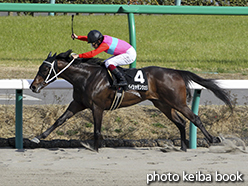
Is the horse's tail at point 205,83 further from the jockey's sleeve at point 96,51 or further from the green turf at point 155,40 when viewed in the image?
the green turf at point 155,40

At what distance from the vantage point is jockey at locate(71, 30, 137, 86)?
5230mm

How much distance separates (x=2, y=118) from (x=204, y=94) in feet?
14.4

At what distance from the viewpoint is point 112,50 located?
5.43 m

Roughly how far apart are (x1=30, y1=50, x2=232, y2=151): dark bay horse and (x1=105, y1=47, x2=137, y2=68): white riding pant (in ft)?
0.45

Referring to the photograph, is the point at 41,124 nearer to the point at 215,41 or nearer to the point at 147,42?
the point at 147,42

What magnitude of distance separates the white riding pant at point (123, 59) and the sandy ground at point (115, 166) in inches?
45.2

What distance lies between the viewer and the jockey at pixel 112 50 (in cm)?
523

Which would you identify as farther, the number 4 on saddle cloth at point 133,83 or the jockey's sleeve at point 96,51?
the number 4 on saddle cloth at point 133,83

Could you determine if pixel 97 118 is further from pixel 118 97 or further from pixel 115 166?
pixel 115 166

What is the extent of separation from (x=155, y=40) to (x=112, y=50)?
638cm

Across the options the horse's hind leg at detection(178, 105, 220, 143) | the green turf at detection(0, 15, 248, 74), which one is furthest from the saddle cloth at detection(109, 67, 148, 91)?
the green turf at detection(0, 15, 248, 74)

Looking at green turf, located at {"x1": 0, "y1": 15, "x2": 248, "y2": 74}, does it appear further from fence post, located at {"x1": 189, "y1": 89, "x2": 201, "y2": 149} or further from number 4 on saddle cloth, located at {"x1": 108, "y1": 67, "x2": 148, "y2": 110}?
number 4 on saddle cloth, located at {"x1": 108, "y1": 67, "x2": 148, "y2": 110}

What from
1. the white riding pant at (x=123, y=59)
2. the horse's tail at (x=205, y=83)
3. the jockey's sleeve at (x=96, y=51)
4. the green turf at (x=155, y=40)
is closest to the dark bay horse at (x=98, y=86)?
the horse's tail at (x=205, y=83)

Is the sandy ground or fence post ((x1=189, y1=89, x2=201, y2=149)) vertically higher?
fence post ((x1=189, y1=89, x2=201, y2=149))
